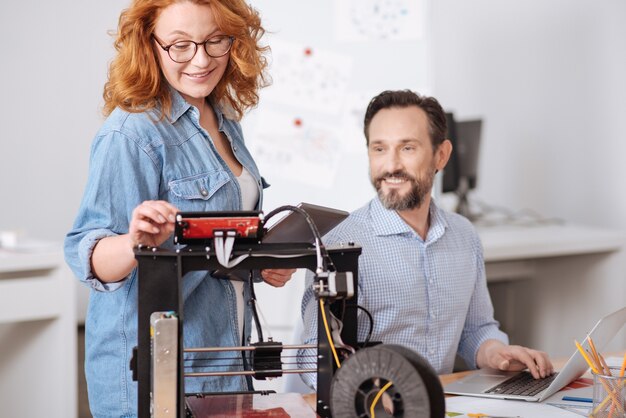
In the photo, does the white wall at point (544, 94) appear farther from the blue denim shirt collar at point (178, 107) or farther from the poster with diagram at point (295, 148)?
the blue denim shirt collar at point (178, 107)

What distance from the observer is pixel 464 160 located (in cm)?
417

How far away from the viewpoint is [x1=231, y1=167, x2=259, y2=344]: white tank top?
5.17ft

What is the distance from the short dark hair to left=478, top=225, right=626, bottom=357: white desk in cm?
149

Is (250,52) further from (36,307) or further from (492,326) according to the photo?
(36,307)

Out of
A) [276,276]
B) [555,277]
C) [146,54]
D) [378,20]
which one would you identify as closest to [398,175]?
[276,276]

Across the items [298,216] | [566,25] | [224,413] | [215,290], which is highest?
[566,25]

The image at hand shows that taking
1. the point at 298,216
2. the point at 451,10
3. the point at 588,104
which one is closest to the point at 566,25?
the point at 588,104

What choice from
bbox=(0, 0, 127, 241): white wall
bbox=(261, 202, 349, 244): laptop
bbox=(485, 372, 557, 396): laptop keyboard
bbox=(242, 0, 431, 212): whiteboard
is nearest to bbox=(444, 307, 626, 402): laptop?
bbox=(485, 372, 557, 396): laptop keyboard

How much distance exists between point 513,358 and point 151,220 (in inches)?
37.1

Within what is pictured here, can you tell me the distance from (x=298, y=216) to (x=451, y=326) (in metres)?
0.86

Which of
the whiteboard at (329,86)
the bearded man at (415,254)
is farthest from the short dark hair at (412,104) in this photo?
the whiteboard at (329,86)

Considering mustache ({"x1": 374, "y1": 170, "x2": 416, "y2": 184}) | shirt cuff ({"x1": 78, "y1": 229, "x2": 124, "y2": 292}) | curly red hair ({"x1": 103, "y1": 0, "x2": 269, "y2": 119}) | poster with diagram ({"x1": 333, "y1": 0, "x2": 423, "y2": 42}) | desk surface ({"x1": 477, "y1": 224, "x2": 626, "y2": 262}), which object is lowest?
desk surface ({"x1": 477, "y1": 224, "x2": 626, "y2": 262})

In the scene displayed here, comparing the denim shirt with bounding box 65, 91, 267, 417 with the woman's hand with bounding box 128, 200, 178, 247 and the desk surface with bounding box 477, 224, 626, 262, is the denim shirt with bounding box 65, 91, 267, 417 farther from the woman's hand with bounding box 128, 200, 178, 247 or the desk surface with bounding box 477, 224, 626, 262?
the desk surface with bounding box 477, 224, 626, 262

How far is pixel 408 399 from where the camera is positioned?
105cm
